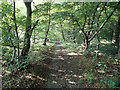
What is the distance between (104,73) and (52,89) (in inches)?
120

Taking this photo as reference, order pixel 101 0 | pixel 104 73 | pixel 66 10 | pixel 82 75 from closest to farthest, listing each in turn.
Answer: pixel 104 73, pixel 82 75, pixel 101 0, pixel 66 10

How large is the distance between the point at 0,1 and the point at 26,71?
150 inches

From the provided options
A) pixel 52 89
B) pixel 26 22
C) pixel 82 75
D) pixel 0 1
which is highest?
pixel 0 1

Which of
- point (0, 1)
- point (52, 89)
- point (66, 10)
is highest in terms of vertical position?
point (66, 10)

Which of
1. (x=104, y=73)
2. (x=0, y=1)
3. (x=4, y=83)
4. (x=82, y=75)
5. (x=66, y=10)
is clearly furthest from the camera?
(x=66, y=10)

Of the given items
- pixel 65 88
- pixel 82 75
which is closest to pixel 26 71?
pixel 65 88

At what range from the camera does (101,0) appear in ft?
16.8

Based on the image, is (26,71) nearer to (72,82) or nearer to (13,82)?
(13,82)

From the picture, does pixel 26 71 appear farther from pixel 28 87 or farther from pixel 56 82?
pixel 56 82

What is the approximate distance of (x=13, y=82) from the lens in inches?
149

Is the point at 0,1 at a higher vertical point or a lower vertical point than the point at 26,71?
higher

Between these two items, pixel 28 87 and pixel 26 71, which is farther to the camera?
pixel 26 71

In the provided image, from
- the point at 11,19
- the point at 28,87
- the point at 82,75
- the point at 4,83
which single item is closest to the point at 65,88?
the point at 82,75

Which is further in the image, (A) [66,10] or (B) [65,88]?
(A) [66,10]
